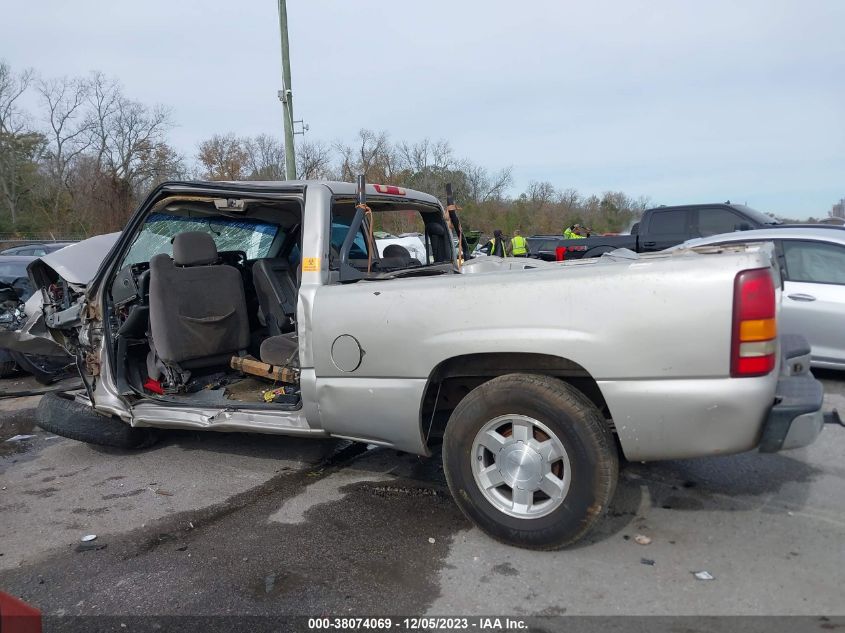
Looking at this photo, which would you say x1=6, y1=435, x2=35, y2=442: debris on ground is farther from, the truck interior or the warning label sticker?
the warning label sticker

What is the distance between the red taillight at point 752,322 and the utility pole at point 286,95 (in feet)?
38.5

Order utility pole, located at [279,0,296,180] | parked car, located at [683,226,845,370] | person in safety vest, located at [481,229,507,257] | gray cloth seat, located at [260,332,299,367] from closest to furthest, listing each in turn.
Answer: gray cloth seat, located at [260,332,299,367], parked car, located at [683,226,845,370], utility pole, located at [279,0,296,180], person in safety vest, located at [481,229,507,257]

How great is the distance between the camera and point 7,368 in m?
7.73

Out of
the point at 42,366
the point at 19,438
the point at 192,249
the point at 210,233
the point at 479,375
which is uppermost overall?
the point at 210,233

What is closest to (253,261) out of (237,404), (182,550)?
(237,404)

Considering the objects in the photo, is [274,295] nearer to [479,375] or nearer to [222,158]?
[479,375]

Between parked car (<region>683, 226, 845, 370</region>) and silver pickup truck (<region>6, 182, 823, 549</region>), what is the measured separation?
295cm

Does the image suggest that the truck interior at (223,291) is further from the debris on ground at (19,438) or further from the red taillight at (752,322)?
the red taillight at (752,322)

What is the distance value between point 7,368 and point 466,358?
6955mm

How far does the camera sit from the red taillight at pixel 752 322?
262cm

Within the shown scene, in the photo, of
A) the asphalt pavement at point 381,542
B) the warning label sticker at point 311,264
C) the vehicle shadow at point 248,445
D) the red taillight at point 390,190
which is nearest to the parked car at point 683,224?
the asphalt pavement at point 381,542

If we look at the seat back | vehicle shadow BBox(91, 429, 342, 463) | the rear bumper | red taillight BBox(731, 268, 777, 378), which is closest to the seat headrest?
the seat back

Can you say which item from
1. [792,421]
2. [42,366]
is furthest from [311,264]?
[42,366]

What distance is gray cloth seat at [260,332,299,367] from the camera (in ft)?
14.4
